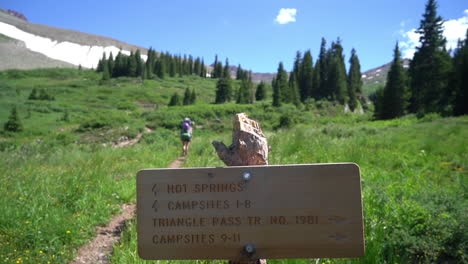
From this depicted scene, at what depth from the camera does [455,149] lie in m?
11.4

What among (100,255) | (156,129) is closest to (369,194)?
(100,255)

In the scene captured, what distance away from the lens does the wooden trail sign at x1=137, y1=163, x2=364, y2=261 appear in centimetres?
182

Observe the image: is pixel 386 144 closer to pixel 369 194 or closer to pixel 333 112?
pixel 369 194

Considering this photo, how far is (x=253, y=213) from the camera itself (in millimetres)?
1836

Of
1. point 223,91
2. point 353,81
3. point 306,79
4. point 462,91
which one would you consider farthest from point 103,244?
point 353,81

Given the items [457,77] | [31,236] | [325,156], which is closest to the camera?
[31,236]

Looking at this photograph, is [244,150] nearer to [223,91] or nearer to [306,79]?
[223,91]

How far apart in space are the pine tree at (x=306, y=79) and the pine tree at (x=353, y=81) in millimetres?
10910

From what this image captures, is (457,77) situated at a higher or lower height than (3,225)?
higher

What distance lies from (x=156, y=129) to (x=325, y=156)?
84.6 ft

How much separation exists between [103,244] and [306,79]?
7224cm

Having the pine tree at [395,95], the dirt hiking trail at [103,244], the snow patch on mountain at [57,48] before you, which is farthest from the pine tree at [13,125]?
the snow patch on mountain at [57,48]

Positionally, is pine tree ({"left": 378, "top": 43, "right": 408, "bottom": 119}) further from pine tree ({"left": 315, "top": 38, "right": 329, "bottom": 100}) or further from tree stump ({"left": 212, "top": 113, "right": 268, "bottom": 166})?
tree stump ({"left": 212, "top": 113, "right": 268, "bottom": 166})

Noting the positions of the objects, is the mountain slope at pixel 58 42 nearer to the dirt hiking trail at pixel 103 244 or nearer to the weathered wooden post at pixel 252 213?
the dirt hiking trail at pixel 103 244
